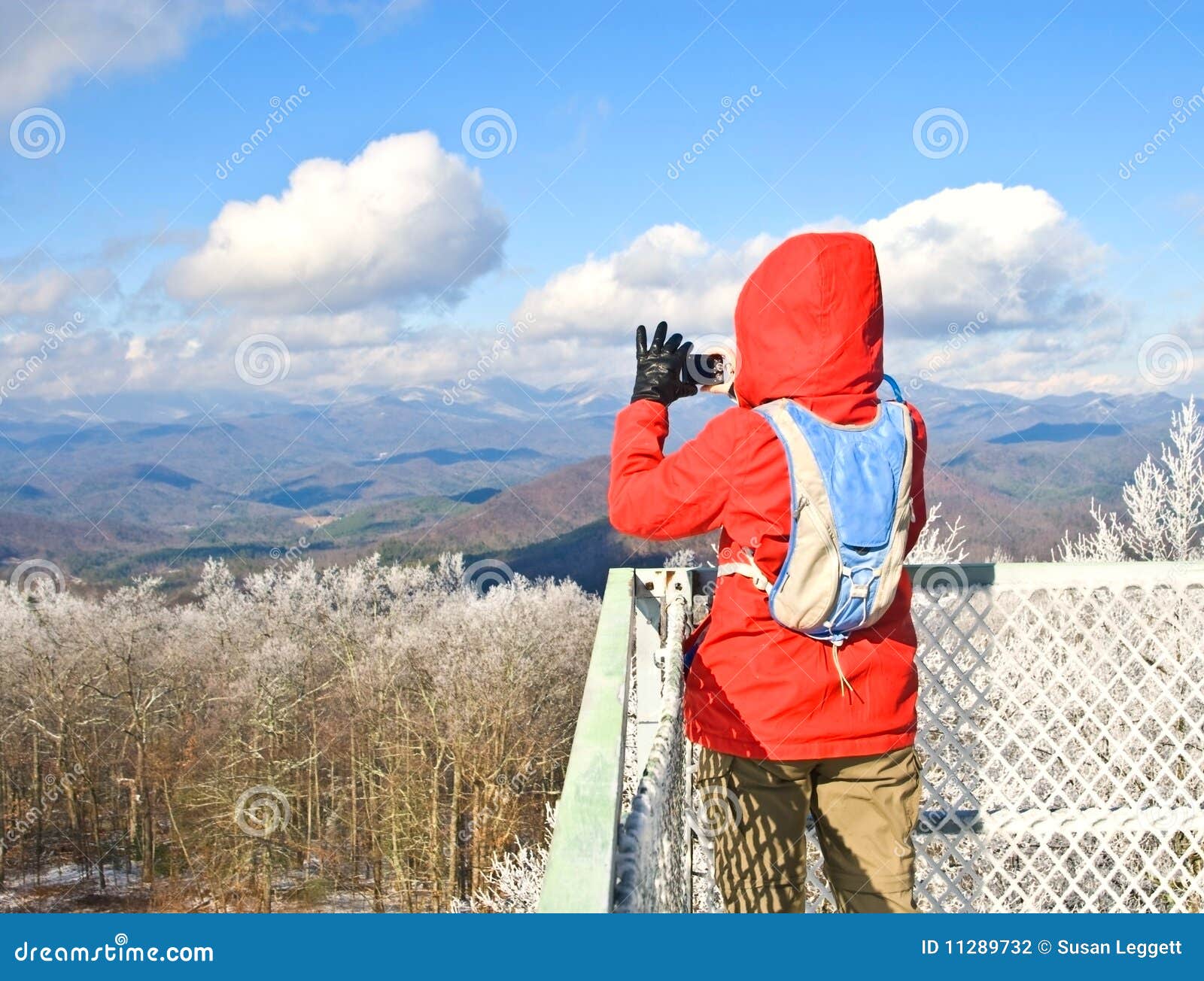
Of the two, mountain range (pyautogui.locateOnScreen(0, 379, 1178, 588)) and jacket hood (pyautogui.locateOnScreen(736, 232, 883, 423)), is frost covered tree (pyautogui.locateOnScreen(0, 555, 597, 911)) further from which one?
jacket hood (pyautogui.locateOnScreen(736, 232, 883, 423))

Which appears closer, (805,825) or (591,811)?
(591,811)

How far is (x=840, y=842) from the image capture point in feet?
6.74

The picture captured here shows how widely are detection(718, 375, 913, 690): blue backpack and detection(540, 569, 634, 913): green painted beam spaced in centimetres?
50

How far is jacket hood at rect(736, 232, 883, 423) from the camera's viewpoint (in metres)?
1.90

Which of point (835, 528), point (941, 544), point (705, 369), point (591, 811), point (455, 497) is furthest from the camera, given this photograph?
point (455, 497)

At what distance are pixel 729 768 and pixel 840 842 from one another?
1.03 ft

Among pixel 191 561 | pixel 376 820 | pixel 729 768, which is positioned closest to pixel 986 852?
pixel 729 768

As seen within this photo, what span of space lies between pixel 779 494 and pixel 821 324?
350 mm

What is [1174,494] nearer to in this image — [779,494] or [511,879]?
[511,879]

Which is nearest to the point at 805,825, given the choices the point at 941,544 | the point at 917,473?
the point at 917,473

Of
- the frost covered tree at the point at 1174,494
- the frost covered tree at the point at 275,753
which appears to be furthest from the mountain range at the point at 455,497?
the frost covered tree at the point at 275,753

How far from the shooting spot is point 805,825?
2.02 meters

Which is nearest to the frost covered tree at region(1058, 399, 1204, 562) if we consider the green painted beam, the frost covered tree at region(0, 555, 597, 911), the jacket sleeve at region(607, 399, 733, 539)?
the frost covered tree at region(0, 555, 597, 911)

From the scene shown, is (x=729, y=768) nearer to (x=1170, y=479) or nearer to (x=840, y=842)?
(x=840, y=842)
